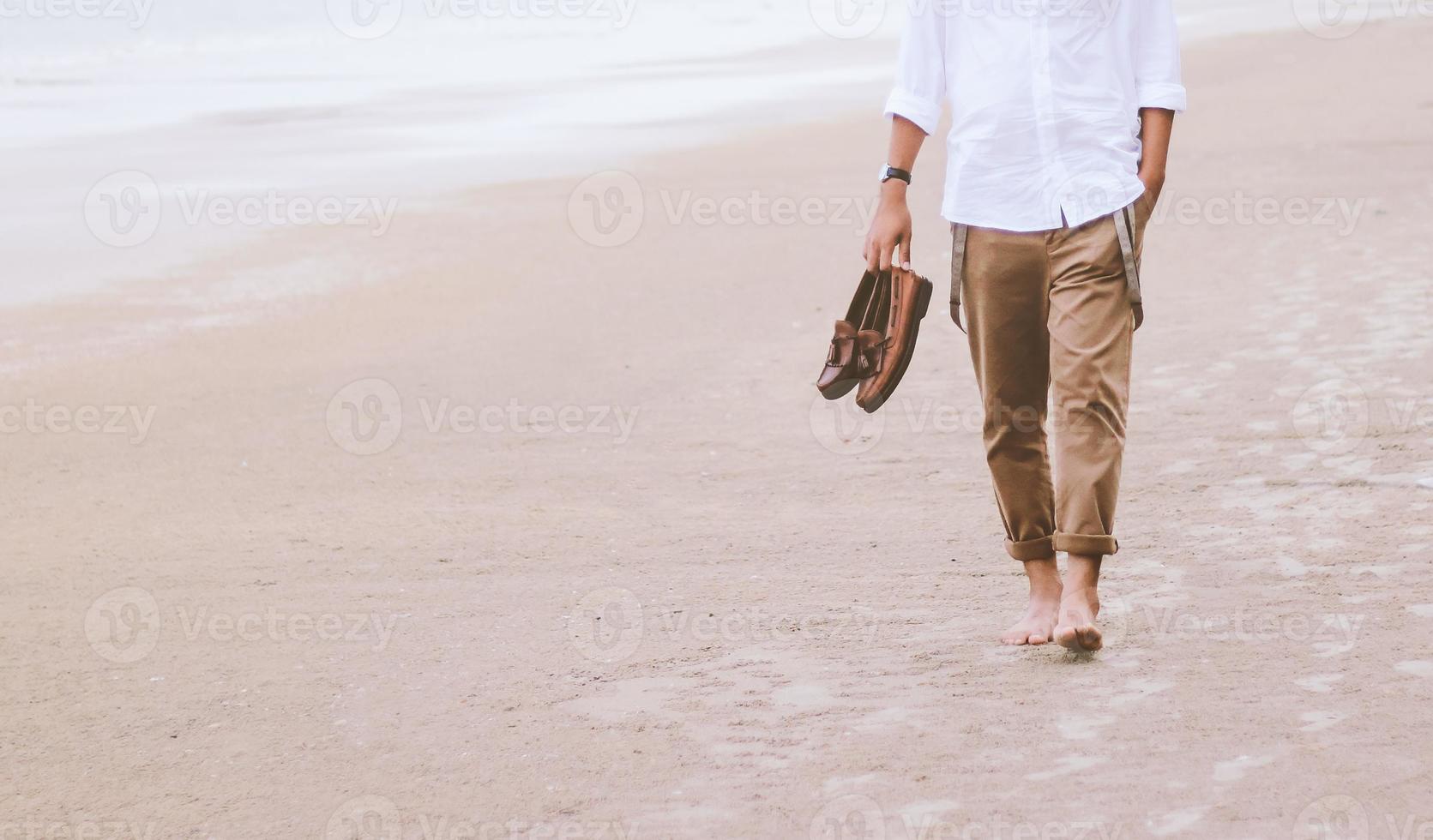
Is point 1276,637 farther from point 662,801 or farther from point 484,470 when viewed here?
point 484,470

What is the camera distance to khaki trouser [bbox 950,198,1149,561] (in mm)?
3617

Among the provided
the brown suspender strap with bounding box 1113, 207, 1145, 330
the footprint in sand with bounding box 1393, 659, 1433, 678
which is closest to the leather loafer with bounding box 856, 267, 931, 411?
the brown suspender strap with bounding box 1113, 207, 1145, 330

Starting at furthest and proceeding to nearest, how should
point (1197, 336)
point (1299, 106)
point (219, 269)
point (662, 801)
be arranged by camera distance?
1. point (1299, 106)
2. point (219, 269)
3. point (1197, 336)
4. point (662, 801)

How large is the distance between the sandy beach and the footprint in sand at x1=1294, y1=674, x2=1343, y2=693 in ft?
0.04

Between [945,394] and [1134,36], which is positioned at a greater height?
[1134,36]

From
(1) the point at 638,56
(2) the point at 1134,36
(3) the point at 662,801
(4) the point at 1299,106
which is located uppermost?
(1) the point at 638,56

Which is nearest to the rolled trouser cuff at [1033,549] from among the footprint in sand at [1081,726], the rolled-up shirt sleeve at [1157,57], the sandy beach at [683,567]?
the sandy beach at [683,567]

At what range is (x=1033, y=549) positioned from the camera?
3.90 m

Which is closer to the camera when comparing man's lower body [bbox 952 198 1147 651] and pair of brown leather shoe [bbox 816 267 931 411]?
man's lower body [bbox 952 198 1147 651]

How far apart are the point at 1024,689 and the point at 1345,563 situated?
4.25 feet

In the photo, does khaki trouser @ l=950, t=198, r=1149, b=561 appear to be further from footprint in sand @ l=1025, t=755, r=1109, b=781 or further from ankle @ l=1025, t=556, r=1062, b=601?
footprint in sand @ l=1025, t=755, r=1109, b=781

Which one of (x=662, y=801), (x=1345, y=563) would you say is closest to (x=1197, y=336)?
(x=1345, y=563)

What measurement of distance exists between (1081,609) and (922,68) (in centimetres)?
136

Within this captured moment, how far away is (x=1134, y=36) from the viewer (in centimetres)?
367
